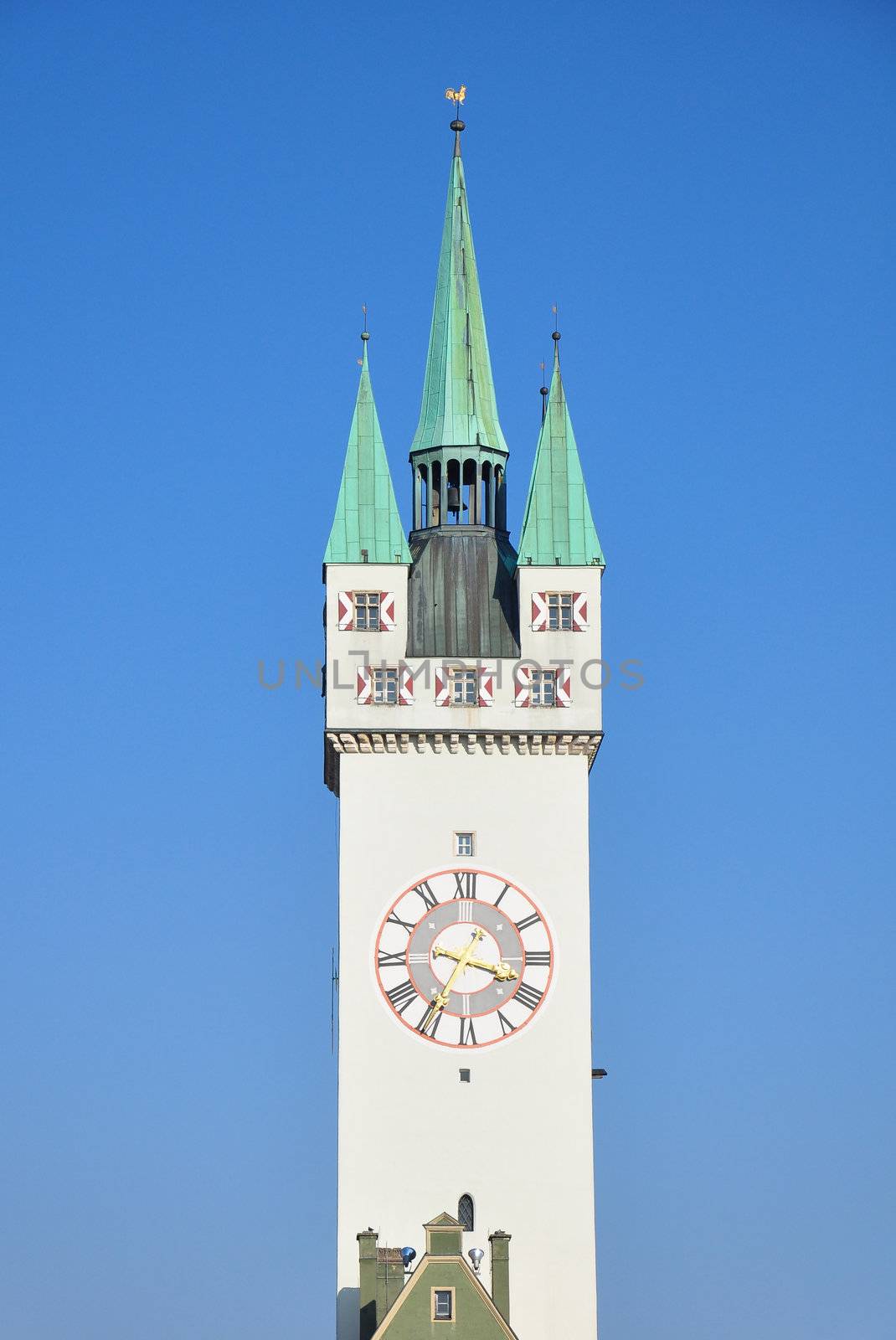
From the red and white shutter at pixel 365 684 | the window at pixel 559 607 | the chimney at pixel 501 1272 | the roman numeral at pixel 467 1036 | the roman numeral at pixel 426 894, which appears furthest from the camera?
the window at pixel 559 607

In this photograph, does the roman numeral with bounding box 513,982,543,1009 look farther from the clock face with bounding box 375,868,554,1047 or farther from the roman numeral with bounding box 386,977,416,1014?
the roman numeral with bounding box 386,977,416,1014

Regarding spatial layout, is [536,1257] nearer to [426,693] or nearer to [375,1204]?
[375,1204]

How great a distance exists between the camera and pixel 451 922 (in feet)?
191

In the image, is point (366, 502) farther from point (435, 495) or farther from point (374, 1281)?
point (374, 1281)

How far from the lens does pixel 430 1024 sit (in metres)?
57.8

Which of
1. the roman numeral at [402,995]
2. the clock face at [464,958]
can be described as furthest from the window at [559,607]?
the roman numeral at [402,995]

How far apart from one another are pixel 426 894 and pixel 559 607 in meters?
6.21

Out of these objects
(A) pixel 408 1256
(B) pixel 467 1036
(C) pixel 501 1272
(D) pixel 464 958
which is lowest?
(C) pixel 501 1272

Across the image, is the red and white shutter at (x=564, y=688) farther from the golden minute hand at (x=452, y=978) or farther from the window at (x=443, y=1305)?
the window at (x=443, y=1305)

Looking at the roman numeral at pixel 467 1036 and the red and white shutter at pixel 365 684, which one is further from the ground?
the red and white shutter at pixel 365 684

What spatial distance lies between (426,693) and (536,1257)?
10822mm

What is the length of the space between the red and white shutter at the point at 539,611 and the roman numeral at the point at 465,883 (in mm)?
4890

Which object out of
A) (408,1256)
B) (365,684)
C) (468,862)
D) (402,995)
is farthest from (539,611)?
(408,1256)

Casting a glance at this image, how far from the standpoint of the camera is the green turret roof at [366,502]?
6006 centimetres
